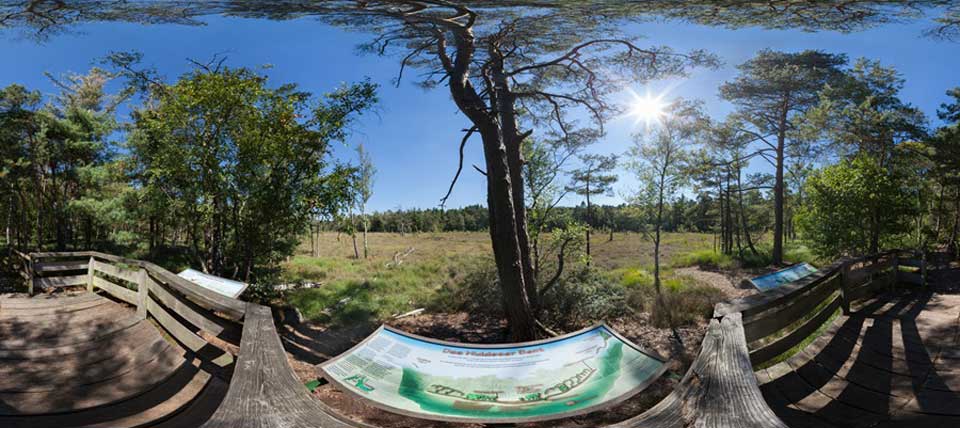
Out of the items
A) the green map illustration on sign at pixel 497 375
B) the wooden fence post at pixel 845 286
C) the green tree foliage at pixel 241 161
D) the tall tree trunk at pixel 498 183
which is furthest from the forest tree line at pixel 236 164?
the wooden fence post at pixel 845 286

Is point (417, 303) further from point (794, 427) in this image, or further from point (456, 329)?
point (794, 427)

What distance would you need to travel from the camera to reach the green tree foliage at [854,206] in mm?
6832

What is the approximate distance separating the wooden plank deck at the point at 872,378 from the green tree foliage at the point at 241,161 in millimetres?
6450

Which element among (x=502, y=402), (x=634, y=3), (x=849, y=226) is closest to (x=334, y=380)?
(x=502, y=402)

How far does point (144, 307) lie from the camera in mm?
4301

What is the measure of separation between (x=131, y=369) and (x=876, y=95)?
10916mm

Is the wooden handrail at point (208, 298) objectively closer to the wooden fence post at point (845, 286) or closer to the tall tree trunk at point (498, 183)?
the tall tree trunk at point (498, 183)

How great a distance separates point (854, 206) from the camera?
6.93 metres

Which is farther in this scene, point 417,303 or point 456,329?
point 417,303

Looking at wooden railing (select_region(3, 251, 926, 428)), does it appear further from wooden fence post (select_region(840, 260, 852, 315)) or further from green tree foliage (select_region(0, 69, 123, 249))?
green tree foliage (select_region(0, 69, 123, 249))

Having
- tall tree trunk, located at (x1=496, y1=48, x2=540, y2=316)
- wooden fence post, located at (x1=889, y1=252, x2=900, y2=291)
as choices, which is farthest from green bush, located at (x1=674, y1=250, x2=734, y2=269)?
tall tree trunk, located at (x1=496, y1=48, x2=540, y2=316)

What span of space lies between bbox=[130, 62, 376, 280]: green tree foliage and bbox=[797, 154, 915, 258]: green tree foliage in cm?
906

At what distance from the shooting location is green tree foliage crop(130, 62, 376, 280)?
589 cm

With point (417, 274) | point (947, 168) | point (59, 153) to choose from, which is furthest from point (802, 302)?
point (59, 153)
